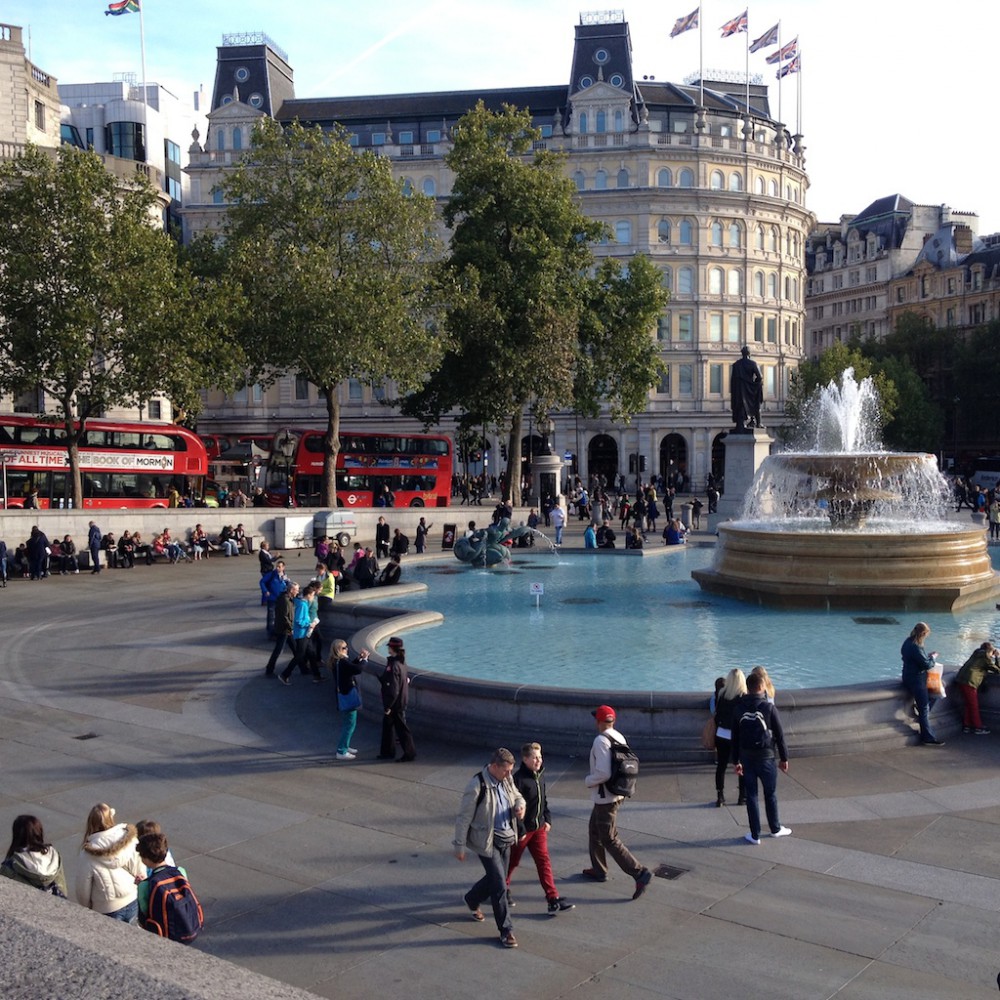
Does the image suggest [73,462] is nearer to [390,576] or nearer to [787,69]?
[390,576]

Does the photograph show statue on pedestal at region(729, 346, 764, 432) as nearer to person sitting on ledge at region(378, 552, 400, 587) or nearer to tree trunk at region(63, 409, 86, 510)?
person sitting on ledge at region(378, 552, 400, 587)

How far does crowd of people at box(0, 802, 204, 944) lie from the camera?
5641mm

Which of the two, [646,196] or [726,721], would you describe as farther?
[646,196]

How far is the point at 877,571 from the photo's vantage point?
1775cm

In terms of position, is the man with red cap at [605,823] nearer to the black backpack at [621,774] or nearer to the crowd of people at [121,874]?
the black backpack at [621,774]

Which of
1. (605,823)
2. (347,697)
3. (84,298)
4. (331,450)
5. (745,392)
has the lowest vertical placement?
(605,823)

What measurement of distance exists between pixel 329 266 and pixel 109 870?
30696 millimetres

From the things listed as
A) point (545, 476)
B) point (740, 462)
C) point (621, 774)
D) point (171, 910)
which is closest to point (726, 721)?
point (621, 774)

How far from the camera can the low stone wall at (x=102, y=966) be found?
3191mm

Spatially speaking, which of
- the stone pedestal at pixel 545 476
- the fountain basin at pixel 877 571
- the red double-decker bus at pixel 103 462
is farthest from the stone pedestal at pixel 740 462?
the red double-decker bus at pixel 103 462

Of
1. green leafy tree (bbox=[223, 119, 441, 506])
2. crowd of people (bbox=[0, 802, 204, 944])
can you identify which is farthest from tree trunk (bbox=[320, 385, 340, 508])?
crowd of people (bbox=[0, 802, 204, 944])

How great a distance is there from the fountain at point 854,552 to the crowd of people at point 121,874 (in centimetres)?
1401

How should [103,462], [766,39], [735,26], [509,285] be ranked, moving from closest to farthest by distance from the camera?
[103,462] → [509,285] → [735,26] → [766,39]

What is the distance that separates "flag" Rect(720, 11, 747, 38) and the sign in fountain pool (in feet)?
167
